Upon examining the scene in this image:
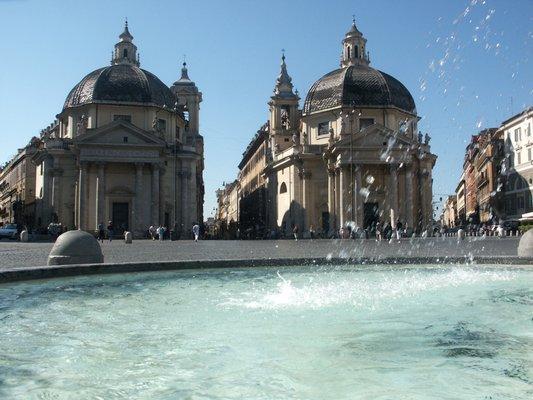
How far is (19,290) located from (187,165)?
1809 inches

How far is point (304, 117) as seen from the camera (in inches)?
2211

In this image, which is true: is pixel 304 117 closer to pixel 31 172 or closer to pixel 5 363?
pixel 31 172

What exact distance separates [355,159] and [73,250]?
39.3 metres

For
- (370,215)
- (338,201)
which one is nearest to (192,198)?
(338,201)

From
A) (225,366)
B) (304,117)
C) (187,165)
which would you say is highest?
(304,117)

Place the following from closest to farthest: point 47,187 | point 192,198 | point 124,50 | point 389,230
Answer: point 389,230 < point 47,187 < point 192,198 < point 124,50

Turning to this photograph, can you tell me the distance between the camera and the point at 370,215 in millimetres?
50688

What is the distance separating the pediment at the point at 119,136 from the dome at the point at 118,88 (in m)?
4.34

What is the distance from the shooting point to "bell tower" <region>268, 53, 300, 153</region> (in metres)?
62.4

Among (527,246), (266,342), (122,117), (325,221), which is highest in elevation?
(122,117)

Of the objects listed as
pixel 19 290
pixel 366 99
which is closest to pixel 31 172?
pixel 366 99

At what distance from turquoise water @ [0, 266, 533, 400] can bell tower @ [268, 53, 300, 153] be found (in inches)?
2091

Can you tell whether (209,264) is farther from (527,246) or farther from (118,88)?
(118,88)

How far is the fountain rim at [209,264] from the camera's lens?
10.3 m
